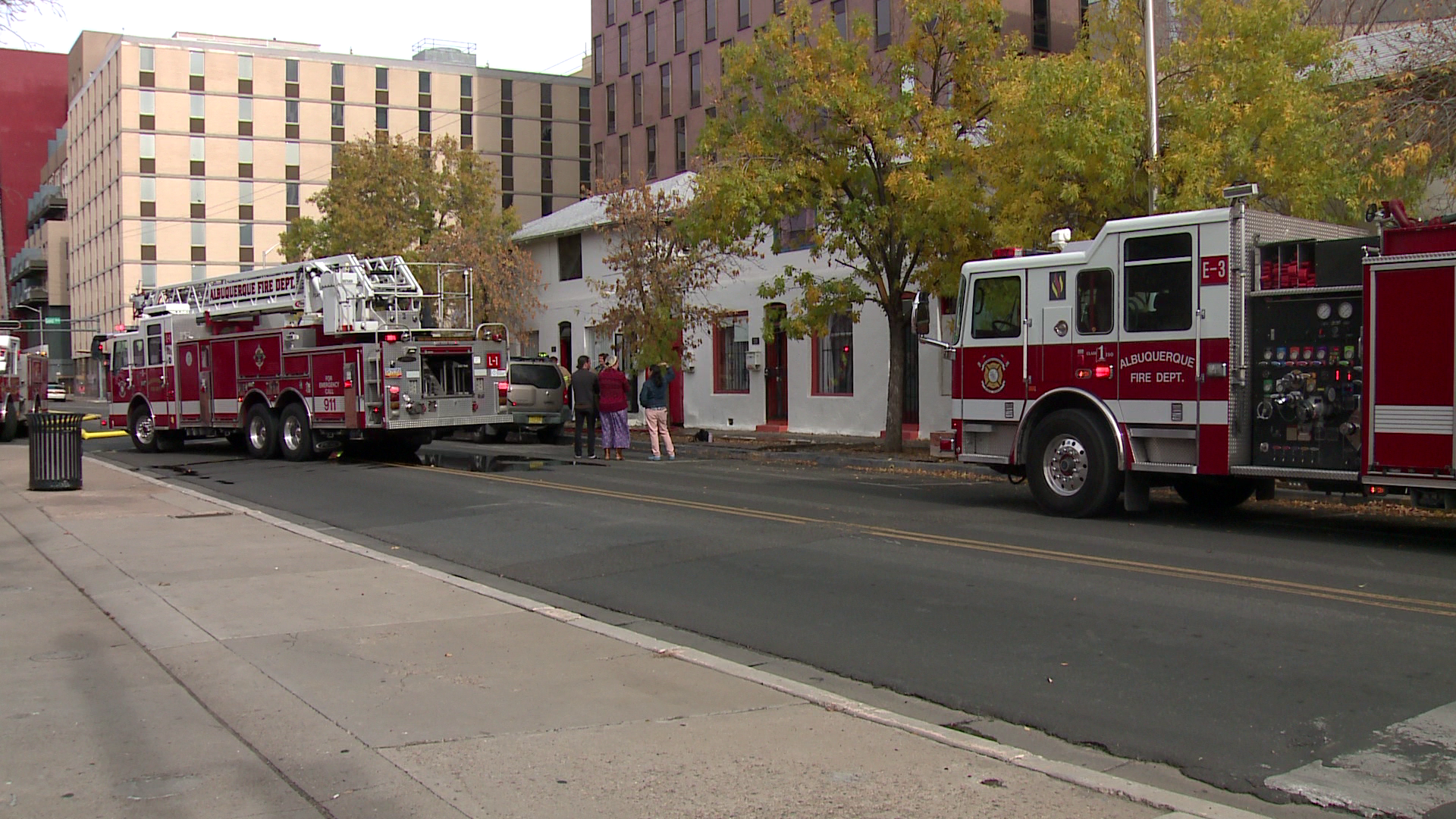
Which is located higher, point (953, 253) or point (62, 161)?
point (62, 161)

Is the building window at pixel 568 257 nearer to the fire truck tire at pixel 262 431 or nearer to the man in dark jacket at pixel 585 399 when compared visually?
the fire truck tire at pixel 262 431

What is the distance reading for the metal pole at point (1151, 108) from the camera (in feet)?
51.6

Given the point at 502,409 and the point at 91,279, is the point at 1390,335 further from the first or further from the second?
the point at 91,279

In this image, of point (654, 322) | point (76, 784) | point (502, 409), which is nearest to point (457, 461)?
point (502, 409)

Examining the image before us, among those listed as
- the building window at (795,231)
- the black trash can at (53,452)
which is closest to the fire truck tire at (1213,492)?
the black trash can at (53,452)

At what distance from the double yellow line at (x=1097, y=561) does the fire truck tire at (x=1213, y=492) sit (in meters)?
3.29

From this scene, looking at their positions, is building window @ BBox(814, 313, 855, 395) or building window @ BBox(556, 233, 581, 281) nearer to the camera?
building window @ BBox(814, 313, 855, 395)

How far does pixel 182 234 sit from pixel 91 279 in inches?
522

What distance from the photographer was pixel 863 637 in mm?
7852

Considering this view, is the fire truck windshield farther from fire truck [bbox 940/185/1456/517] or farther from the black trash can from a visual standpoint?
the black trash can

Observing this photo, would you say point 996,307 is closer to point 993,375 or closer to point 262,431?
point 993,375

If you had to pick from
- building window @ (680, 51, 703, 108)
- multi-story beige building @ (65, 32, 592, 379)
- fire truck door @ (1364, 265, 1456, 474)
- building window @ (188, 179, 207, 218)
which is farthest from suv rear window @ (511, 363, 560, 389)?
building window @ (188, 179, 207, 218)

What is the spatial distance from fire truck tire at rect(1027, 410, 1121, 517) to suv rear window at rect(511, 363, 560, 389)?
1538cm

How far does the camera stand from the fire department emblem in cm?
1373
